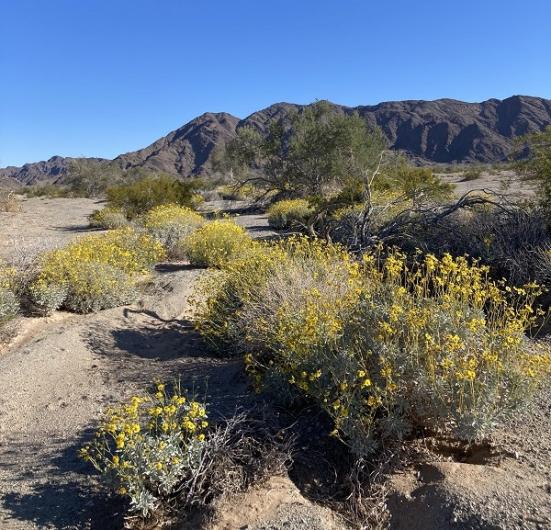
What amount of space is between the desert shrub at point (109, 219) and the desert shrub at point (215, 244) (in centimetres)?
728

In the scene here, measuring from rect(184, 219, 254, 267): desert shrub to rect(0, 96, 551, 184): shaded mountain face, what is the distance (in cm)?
8038

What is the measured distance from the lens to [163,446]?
2775mm

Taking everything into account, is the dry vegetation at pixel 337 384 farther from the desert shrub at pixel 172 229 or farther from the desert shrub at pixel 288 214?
the desert shrub at pixel 288 214

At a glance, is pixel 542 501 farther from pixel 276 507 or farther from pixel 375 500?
pixel 276 507

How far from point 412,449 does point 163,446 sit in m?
1.46

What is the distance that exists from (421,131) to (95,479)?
11818 centimetres

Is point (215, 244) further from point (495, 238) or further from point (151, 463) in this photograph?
point (151, 463)

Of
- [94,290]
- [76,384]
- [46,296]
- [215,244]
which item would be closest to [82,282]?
[94,290]

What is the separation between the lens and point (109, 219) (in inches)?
643

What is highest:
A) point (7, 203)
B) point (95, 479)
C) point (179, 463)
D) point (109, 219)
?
point (7, 203)

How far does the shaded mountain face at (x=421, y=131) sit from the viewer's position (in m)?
100

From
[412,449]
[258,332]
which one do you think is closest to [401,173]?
[258,332]

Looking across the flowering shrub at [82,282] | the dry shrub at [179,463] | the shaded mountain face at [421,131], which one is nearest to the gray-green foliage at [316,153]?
the flowering shrub at [82,282]

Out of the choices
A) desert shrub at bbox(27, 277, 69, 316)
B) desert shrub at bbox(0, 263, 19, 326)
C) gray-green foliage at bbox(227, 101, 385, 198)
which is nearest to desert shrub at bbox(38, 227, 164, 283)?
desert shrub at bbox(27, 277, 69, 316)
